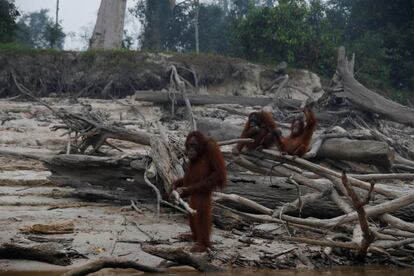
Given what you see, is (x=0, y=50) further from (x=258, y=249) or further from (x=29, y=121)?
(x=258, y=249)

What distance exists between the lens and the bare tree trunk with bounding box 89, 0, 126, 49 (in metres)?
26.2

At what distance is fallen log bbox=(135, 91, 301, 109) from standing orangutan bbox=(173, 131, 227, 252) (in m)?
9.03

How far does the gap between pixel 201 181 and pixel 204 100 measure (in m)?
9.97

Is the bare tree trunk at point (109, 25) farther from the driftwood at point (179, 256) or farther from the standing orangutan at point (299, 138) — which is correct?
the driftwood at point (179, 256)

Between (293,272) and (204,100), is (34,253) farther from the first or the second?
(204,100)

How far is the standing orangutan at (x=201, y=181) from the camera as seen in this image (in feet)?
23.3

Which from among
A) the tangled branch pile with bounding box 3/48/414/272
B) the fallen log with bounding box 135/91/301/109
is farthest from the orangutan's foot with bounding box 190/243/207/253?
the fallen log with bounding box 135/91/301/109

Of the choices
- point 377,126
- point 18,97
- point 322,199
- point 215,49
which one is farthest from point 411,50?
point 322,199

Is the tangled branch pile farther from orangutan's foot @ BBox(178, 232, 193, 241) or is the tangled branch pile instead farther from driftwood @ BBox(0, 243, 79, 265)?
driftwood @ BBox(0, 243, 79, 265)

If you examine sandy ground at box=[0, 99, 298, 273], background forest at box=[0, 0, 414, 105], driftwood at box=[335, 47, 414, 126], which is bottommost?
sandy ground at box=[0, 99, 298, 273]

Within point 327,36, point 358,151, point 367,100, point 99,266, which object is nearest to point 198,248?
point 99,266

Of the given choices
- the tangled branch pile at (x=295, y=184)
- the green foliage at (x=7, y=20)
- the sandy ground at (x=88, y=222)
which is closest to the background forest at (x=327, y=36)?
the green foliage at (x=7, y=20)

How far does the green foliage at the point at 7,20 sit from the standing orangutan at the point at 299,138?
52.5 feet

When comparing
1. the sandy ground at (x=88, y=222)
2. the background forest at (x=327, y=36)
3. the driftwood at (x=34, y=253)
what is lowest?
the sandy ground at (x=88, y=222)
